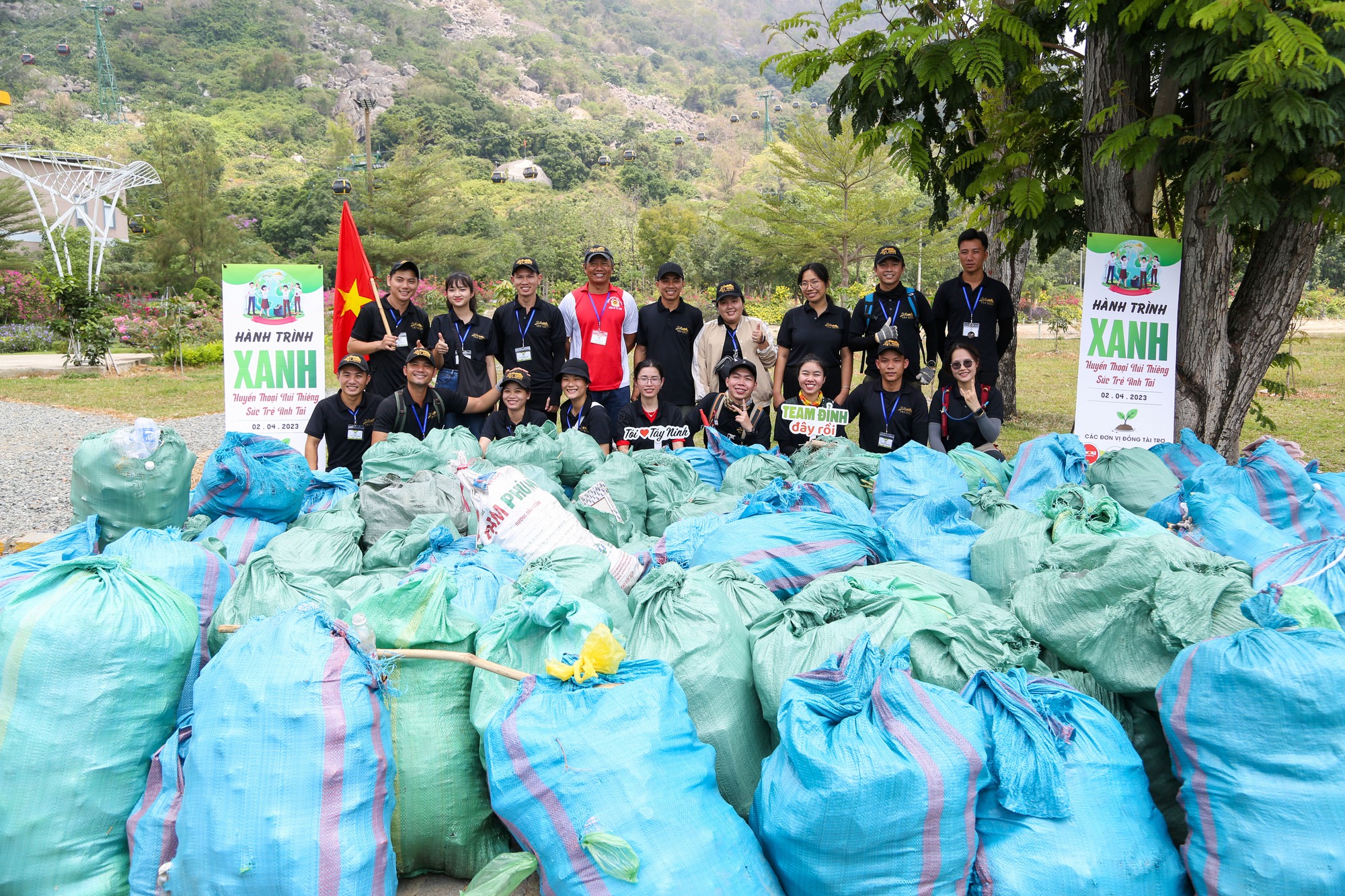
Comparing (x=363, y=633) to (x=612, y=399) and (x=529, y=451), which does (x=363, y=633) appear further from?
(x=612, y=399)

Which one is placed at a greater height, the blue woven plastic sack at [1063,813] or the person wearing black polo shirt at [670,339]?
the person wearing black polo shirt at [670,339]

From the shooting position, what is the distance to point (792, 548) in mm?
3139

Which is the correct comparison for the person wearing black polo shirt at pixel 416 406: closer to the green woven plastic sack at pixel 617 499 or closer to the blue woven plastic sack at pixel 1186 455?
the green woven plastic sack at pixel 617 499

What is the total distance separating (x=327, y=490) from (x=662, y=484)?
5.21ft

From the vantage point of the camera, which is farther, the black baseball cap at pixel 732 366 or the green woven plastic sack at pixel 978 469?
the black baseball cap at pixel 732 366

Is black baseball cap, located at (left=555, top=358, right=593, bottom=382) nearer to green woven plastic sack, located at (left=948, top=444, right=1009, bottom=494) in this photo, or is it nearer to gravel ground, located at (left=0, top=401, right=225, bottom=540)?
green woven plastic sack, located at (left=948, top=444, right=1009, bottom=494)

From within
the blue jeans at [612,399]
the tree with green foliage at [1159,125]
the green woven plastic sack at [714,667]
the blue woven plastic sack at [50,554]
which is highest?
the tree with green foliage at [1159,125]

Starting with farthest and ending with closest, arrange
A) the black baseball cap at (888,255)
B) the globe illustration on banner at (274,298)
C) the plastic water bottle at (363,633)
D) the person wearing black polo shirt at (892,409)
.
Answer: the globe illustration on banner at (274,298) → the black baseball cap at (888,255) → the person wearing black polo shirt at (892,409) → the plastic water bottle at (363,633)

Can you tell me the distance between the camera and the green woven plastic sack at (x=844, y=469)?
4086 mm

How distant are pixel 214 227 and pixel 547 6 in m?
131

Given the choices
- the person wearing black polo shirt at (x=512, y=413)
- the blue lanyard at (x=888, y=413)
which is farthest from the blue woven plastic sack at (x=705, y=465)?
the blue lanyard at (x=888, y=413)

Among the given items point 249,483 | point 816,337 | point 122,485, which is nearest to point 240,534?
point 249,483

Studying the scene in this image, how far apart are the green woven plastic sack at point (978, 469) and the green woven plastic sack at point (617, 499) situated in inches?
58.7

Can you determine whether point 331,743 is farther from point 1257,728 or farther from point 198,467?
point 198,467
